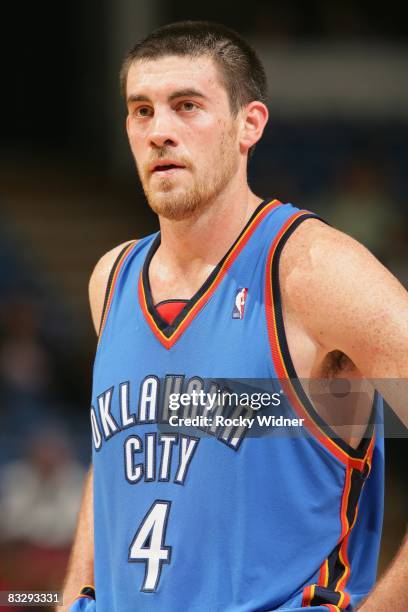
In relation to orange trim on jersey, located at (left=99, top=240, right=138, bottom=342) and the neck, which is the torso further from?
orange trim on jersey, located at (left=99, top=240, right=138, bottom=342)

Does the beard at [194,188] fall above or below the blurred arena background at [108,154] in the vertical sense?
below

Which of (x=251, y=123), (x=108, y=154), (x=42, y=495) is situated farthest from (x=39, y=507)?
(x=108, y=154)

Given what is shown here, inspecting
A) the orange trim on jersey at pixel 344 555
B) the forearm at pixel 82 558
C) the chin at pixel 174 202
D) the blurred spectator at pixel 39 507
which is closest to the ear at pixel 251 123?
the chin at pixel 174 202

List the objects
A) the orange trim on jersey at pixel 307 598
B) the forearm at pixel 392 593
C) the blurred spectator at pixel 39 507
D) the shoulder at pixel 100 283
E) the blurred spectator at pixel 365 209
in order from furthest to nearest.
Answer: the blurred spectator at pixel 365 209 → the blurred spectator at pixel 39 507 → the shoulder at pixel 100 283 → the orange trim on jersey at pixel 307 598 → the forearm at pixel 392 593

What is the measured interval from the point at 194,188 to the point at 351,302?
1.86ft

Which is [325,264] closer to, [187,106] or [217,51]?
[187,106]

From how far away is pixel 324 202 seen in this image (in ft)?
33.8

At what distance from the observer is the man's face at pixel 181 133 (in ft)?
9.38

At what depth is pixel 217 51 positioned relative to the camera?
2961mm

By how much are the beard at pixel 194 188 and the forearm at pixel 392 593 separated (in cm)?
105

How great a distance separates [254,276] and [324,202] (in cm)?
756

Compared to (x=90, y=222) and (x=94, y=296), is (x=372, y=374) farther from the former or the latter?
(x=90, y=222)

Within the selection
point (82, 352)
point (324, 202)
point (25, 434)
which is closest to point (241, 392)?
point (25, 434)

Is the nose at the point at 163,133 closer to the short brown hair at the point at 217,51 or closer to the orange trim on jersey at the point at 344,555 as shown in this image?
the short brown hair at the point at 217,51
